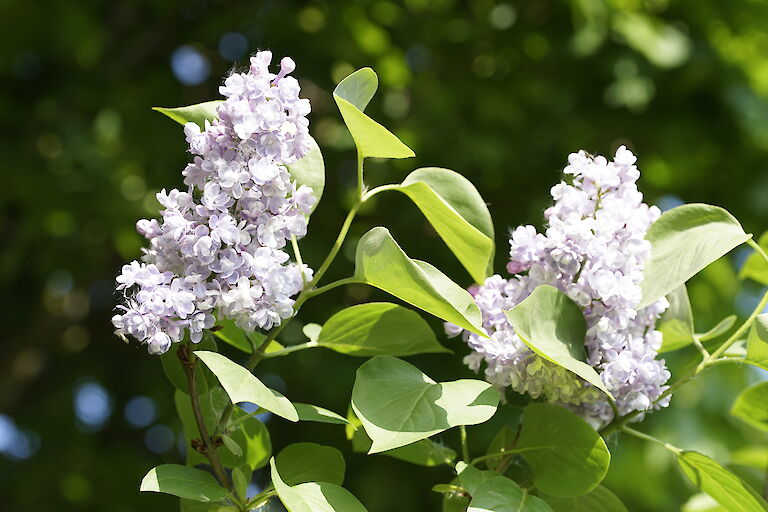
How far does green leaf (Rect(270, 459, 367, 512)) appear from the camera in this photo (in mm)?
343

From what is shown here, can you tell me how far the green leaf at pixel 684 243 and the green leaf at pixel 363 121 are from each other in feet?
0.44

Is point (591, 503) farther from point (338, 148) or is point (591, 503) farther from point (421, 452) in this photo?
point (338, 148)

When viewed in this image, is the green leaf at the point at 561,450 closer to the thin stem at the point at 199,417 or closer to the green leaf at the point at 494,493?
the green leaf at the point at 494,493

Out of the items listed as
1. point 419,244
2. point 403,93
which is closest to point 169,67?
point 403,93

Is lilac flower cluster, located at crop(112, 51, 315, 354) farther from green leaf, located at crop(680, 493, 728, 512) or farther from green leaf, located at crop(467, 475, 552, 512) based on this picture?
green leaf, located at crop(680, 493, 728, 512)

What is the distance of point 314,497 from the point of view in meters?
0.36

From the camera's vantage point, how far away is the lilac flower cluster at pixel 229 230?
1.15ft

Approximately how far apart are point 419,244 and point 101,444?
3.13 feet

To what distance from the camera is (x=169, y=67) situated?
201cm

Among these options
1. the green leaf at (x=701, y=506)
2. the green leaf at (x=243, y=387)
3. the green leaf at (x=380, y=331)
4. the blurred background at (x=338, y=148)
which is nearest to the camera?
the green leaf at (x=243, y=387)

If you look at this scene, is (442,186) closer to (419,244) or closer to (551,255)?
(551,255)

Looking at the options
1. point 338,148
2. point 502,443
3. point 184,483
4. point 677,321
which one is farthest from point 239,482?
point 338,148

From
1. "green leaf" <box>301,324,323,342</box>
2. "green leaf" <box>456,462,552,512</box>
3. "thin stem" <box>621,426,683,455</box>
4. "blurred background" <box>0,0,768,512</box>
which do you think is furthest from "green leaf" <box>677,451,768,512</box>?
"blurred background" <box>0,0,768,512</box>

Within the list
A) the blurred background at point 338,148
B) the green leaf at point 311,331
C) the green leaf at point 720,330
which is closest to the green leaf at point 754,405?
the green leaf at point 720,330
